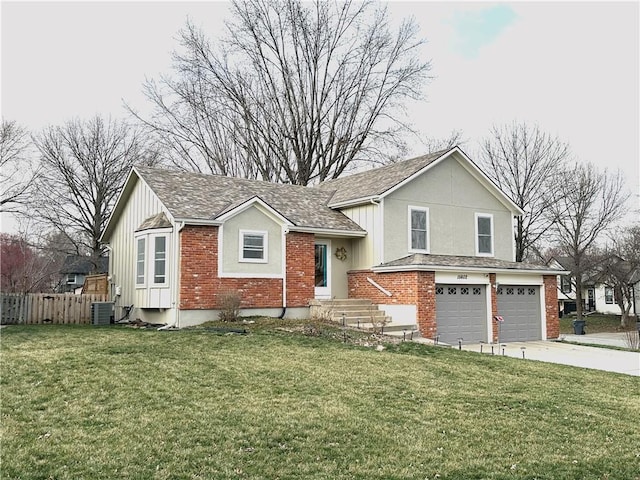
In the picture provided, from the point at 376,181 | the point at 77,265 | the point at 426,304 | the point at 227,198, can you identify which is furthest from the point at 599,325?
the point at 77,265

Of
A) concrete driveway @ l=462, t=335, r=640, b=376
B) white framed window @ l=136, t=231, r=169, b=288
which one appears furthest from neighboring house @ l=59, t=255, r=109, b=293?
concrete driveway @ l=462, t=335, r=640, b=376

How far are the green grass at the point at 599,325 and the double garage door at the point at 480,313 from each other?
15508mm

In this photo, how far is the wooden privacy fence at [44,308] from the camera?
18.8 meters

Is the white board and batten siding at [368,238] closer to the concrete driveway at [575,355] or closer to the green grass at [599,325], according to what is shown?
the concrete driveway at [575,355]

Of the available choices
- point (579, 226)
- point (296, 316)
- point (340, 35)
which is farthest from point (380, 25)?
point (296, 316)

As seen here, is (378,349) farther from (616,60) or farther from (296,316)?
(616,60)

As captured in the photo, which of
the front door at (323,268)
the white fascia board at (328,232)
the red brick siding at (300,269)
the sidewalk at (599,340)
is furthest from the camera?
the sidewalk at (599,340)

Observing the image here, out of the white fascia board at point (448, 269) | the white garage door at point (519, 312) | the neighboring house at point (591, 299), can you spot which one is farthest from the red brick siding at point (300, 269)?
the neighboring house at point (591, 299)

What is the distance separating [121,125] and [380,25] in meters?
18.2

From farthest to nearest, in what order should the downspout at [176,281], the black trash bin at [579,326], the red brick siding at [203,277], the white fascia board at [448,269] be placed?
1. the black trash bin at [579,326]
2. the white fascia board at [448,269]
3. the red brick siding at [203,277]
4. the downspout at [176,281]

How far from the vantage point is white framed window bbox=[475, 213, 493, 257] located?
22.7 metres

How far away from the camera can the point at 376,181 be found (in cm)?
2259

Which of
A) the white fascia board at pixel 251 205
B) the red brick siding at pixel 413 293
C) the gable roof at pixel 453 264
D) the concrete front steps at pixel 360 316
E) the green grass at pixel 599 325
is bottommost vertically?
the green grass at pixel 599 325

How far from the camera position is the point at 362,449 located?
6.21m
